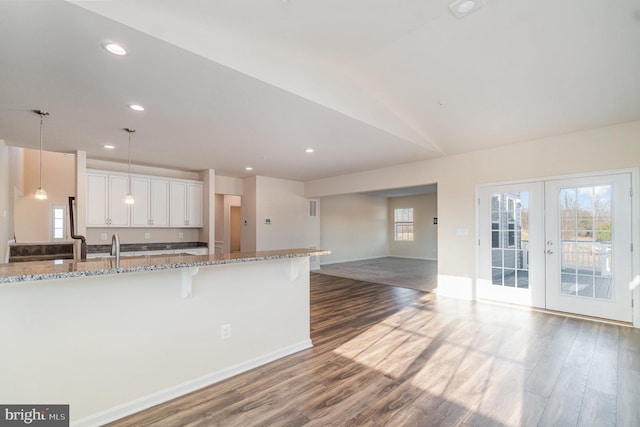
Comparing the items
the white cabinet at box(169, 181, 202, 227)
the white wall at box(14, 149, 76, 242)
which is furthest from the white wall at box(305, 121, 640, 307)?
the white wall at box(14, 149, 76, 242)

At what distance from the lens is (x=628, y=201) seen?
383cm

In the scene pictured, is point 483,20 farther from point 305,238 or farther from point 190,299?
point 305,238

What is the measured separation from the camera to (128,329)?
6.89ft

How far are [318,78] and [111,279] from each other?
8.63 ft

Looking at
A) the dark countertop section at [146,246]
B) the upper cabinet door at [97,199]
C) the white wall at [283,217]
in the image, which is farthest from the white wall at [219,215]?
the upper cabinet door at [97,199]

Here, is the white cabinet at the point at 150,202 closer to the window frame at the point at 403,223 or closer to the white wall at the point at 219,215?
the white wall at the point at 219,215

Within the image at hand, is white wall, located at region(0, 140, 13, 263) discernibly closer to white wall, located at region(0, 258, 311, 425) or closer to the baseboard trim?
white wall, located at region(0, 258, 311, 425)

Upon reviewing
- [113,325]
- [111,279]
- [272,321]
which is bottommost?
[272,321]

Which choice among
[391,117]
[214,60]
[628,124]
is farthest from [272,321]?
[628,124]

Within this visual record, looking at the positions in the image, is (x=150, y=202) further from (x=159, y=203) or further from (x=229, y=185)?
(x=229, y=185)

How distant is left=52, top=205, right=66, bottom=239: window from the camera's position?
8562 millimetres

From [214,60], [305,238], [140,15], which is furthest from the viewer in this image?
[305,238]

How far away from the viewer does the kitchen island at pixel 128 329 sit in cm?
176

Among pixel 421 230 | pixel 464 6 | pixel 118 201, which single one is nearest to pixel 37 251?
pixel 118 201
